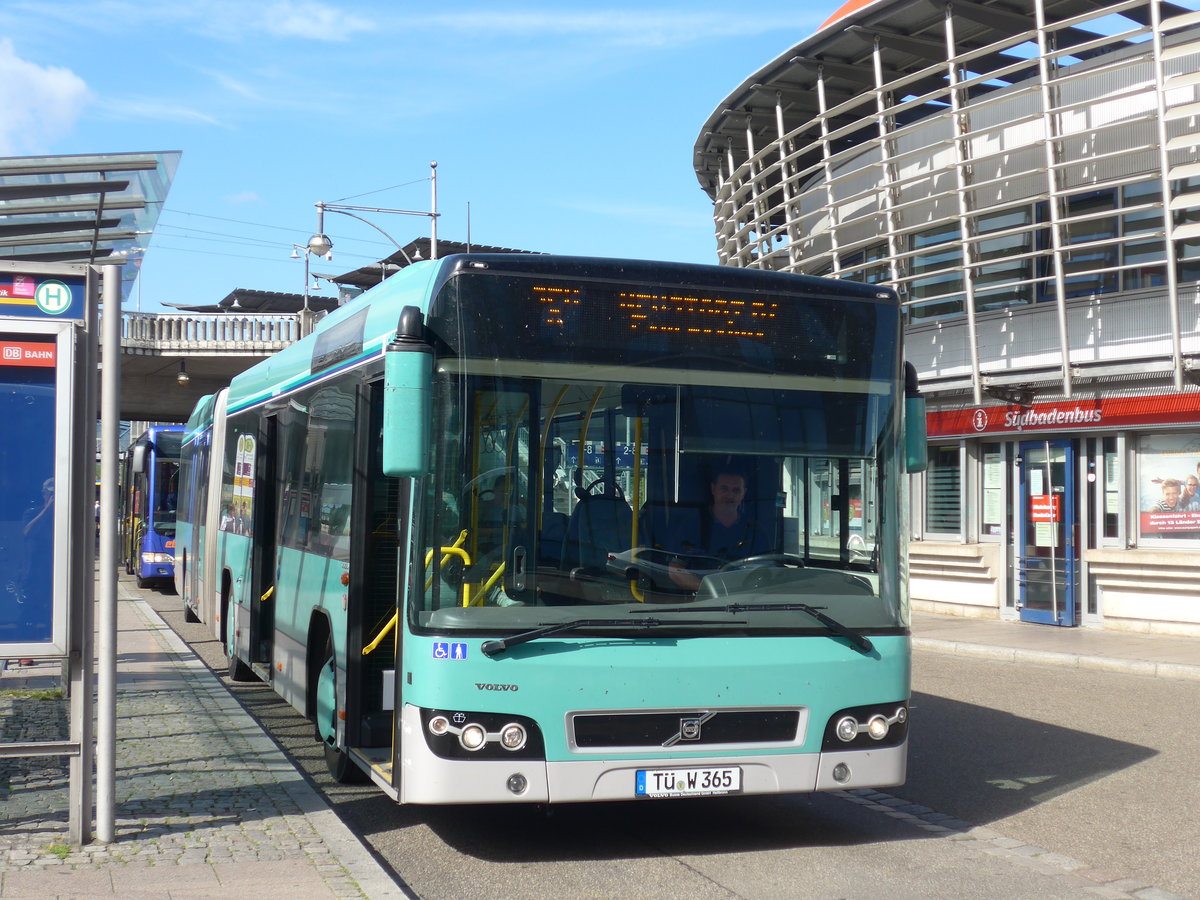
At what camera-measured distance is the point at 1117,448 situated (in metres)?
18.5

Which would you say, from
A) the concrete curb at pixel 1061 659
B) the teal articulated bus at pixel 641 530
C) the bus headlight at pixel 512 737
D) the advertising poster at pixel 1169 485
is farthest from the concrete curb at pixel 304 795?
the advertising poster at pixel 1169 485

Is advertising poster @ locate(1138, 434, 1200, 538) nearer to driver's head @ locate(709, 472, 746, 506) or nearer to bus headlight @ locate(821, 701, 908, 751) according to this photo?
bus headlight @ locate(821, 701, 908, 751)

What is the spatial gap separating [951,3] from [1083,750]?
43.9 feet

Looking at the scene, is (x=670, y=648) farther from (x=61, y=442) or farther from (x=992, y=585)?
(x=992, y=585)

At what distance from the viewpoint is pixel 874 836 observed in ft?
22.7

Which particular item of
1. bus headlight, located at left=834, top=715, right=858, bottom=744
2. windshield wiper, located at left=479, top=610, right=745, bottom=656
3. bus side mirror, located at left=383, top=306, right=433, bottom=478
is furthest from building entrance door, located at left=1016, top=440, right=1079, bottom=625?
bus side mirror, located at left=383, top=306, right=433, bottom=478

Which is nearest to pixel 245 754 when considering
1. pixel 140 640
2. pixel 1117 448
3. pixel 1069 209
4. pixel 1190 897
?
pixel 1190 897

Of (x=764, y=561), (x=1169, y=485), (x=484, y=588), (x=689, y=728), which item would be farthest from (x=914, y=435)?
(x=1169, y=485)

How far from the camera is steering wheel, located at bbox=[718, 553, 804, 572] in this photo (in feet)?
20.8

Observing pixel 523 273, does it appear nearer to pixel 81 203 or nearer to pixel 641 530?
pixel 641 530

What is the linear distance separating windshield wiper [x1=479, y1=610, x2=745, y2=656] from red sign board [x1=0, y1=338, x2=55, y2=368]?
7.83ft

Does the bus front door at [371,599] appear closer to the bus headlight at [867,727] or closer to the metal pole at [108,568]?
the metal pole at [108,568]

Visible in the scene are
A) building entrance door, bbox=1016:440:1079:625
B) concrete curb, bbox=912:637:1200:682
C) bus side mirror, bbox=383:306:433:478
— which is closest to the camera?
bus side mirror, bbox=383:306:433:478

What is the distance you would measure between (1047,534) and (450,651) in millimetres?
15421
